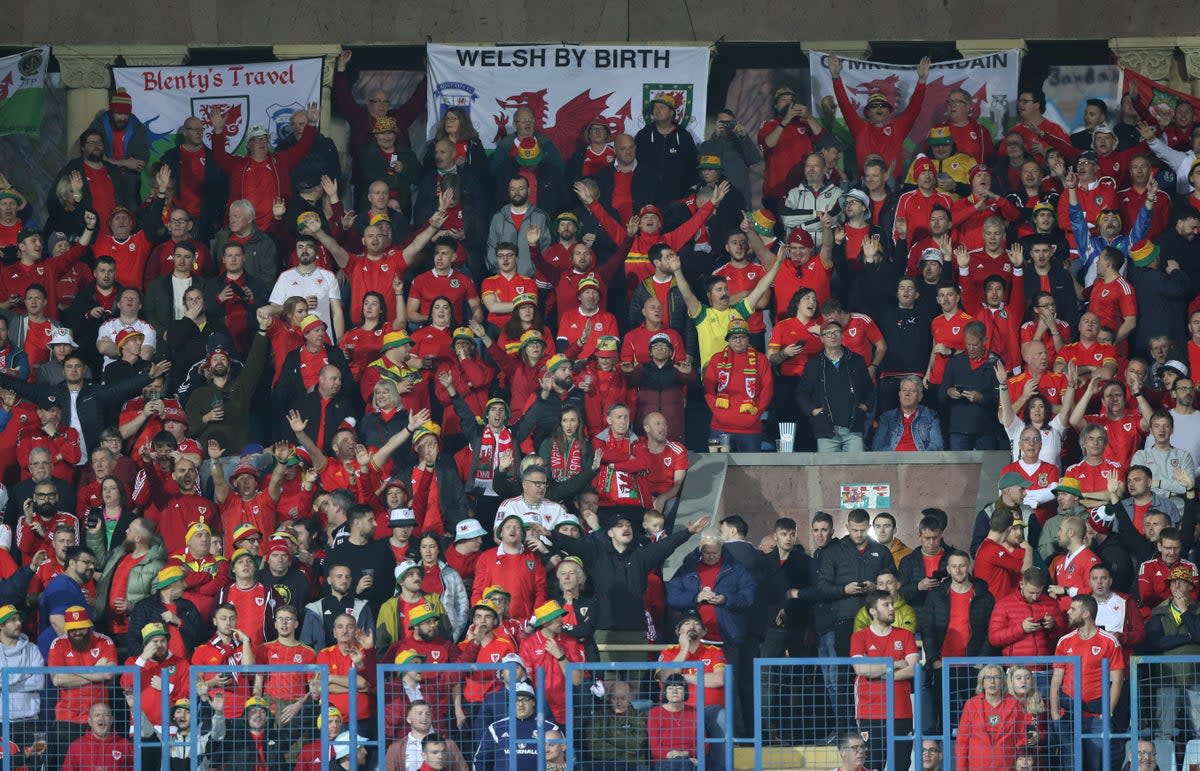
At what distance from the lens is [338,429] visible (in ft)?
70.7

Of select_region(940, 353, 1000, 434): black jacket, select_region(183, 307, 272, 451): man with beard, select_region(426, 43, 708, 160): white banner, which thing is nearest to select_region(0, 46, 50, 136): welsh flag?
select_region(426, 43, 708, 160): white banner

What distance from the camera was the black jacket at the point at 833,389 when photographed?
21891mm

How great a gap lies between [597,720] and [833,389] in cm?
597

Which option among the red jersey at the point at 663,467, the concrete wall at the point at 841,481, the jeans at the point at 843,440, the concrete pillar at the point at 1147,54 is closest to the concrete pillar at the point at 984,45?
the concrete pillar at the point at 1147,54

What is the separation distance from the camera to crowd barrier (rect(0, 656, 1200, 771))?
16.7m

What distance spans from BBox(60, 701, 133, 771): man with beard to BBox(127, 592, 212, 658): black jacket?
144 cm

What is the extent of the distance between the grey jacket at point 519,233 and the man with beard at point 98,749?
26.2ft

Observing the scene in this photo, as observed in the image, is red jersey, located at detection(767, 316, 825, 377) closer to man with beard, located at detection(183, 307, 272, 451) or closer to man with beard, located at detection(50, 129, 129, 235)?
man with beard, located at detection(183, 307, 272, 451)

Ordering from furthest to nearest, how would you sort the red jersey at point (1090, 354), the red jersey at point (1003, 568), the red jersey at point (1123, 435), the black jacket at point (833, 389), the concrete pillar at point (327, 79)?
the concrete pillar at point (327, 79)
the red jersey at point (1090, 354)
the black jacket at point (833, 389)
the red jersey at point (1123, 435)
the red jersey at point (1003, 568)

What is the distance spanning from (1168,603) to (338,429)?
7616mm

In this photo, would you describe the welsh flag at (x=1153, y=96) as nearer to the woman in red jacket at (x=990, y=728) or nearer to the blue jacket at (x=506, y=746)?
the woman in red jacket at (x=990, y=728)

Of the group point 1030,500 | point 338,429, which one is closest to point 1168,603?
point 1030,500

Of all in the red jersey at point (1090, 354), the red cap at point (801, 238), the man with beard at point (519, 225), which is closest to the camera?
the red jersey at point (1090, 354)

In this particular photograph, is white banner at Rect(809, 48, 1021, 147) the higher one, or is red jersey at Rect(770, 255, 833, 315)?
white banner at Rect(809, 48, 1021, 147)
